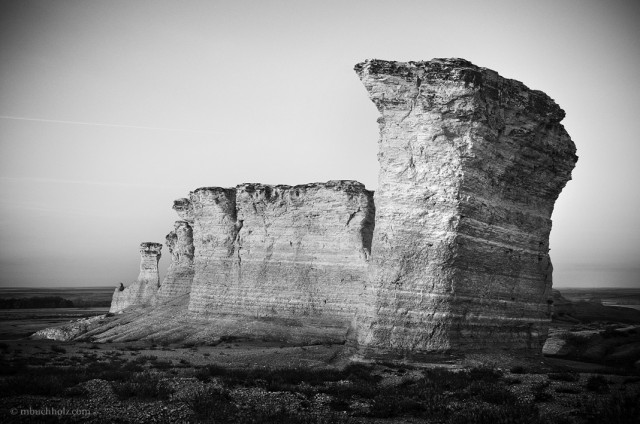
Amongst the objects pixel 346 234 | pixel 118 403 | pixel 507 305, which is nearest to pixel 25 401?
pixel 118 403

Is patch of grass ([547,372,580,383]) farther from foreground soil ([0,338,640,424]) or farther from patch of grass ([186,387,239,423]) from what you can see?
patch of grass ([186,387,239,423])

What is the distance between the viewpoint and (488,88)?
18703 mm

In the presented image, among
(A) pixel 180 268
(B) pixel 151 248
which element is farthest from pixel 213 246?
(B) pixel 151 248

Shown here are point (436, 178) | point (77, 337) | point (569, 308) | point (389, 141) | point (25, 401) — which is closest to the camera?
point (25, 401)

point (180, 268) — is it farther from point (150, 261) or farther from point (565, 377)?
point (565, 377)

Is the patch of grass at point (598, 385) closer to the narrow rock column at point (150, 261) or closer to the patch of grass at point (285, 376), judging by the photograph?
the patch of grass at point (285, 376)

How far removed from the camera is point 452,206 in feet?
59.5

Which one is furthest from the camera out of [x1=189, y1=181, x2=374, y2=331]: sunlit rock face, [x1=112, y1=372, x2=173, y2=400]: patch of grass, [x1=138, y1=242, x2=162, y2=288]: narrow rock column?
[x1=138, y1=242, x2=162, y2=288]: narrow rock column

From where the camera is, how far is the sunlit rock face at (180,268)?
1732 inches

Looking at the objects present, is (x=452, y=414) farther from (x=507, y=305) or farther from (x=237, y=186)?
(x=237, y=186)

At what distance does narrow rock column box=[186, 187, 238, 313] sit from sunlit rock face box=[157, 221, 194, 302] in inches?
308

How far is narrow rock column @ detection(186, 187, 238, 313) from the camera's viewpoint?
3458cm

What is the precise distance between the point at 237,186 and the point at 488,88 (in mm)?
20459

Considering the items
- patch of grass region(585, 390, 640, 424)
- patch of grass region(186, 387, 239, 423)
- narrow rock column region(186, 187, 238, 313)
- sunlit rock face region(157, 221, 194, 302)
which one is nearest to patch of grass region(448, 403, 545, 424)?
patch of grass region(585, 390, 640, 424)
